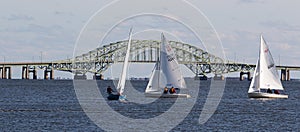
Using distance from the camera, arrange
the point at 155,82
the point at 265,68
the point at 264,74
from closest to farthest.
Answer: the point at 155,82
the point at 264,74
the point at 265,68

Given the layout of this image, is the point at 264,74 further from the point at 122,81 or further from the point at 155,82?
the point at 122,81

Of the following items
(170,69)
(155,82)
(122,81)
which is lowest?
(155,82)

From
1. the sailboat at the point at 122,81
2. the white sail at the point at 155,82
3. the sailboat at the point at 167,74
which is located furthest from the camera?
the white sail at the point at 155,82

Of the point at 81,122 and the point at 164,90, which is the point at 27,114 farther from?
the point at 164,90

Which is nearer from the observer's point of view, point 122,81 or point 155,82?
point 122,81

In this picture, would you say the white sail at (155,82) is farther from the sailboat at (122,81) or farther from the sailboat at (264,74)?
the sailboat at (264,74)

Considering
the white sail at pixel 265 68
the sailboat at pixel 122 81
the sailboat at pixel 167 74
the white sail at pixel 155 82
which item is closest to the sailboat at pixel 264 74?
the white sail at pixel 265 68

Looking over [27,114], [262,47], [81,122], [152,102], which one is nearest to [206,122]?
[81,122]

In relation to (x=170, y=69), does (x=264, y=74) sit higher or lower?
lower

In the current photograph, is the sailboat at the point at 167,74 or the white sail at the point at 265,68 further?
the white sail at the point at 265,68

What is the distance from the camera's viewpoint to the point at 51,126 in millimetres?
49812

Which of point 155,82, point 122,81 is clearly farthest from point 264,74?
point 122,81

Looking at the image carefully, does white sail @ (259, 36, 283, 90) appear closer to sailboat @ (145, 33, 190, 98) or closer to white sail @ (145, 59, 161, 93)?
sailboat @ (145, 33, 190, 98)

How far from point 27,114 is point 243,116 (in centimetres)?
1626
